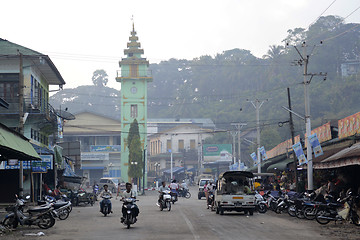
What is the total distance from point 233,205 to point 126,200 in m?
7.52

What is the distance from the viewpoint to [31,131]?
42312 mm

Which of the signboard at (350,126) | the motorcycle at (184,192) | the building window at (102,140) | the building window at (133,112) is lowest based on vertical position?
the motorcycle at (184,192)

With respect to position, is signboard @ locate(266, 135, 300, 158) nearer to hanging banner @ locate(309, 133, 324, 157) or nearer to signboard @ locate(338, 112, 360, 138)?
signboard @ locate(338, 112, 360, 138)

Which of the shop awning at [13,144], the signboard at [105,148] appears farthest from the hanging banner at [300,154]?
the signboard at [105,148]

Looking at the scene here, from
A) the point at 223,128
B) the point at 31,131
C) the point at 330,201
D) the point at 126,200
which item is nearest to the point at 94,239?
the point at 126,200

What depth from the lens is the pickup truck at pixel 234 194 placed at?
26984 mm

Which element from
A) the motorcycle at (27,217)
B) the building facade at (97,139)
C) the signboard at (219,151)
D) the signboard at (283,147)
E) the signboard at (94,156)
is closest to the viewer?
the motorcycle at (27,217)

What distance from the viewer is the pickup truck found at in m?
27.0

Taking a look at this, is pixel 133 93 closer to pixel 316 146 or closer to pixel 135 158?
pixel 135 158

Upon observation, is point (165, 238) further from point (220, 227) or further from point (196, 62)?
point (196, 62)

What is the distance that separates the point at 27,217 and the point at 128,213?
3604 mm

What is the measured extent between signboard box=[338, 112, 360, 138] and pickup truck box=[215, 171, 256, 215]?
6165 mm

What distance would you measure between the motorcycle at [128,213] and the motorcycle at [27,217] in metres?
2.65

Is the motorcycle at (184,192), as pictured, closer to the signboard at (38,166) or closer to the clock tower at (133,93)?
the signboard at (38,166)
